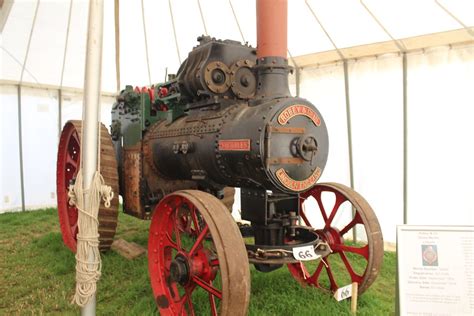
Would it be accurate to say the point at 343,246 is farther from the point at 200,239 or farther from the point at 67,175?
the point at 67,175

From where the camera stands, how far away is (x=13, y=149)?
286 inches

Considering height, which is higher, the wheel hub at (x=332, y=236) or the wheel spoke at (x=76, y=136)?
the wheel spoke at (x=76, y=136)

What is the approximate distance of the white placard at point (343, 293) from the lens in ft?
9.20

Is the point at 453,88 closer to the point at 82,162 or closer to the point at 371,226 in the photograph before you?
the point at 371,226

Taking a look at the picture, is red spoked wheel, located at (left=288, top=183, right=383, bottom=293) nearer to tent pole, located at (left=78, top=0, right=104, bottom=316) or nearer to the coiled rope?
the coiled rope

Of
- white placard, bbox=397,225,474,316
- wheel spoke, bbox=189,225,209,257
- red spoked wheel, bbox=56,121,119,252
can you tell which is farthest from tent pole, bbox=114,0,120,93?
white placard, bbox=397,225,474,316

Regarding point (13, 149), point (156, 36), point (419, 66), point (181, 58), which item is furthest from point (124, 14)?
point (419, 66)

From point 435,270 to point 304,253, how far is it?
793 mm

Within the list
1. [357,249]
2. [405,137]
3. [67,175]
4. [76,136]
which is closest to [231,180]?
[357,249]

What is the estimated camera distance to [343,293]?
2861 mm

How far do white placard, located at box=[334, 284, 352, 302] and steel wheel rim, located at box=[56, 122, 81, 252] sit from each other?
9.90 ft

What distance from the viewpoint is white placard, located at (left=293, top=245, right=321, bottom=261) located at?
2.62 m

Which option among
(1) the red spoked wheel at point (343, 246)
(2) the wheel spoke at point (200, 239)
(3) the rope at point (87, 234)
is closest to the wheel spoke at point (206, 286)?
(2) the wheel spoke at point (200, 239)

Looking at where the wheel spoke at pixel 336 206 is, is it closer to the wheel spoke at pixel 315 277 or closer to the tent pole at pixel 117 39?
the wheel spoke at pixel 315 277
